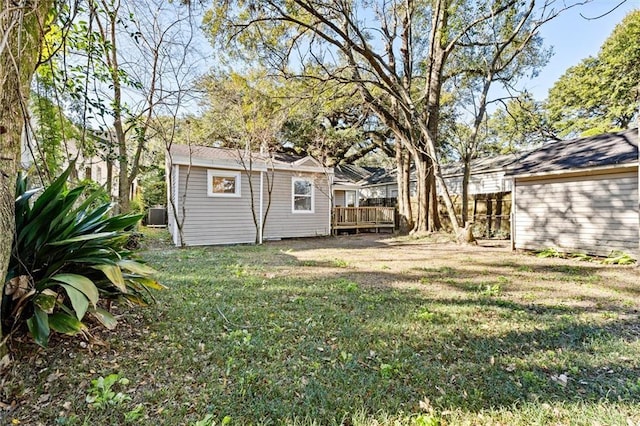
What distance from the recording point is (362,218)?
1497cm

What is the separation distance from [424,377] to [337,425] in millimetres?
810

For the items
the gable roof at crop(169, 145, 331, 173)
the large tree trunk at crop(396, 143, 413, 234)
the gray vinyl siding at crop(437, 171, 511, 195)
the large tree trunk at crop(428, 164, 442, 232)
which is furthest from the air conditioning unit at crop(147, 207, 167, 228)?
the gray vinyl siding at crop(437, 171, 511, 195)

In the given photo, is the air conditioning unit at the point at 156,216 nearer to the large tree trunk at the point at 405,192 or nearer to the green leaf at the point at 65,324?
the large tree trunk at the point at 405,192

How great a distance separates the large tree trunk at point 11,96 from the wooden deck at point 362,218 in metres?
12.0

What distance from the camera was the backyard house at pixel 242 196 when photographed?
10227mm

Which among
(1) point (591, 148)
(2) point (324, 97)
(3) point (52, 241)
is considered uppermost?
(2) point (324, 97)

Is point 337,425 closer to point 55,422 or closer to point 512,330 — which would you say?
point 55,422

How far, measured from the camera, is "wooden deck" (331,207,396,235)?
555 inches

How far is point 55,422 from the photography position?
1736 mm

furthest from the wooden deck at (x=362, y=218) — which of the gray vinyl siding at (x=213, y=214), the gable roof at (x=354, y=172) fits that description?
the gable roof at (x=354, y=172)

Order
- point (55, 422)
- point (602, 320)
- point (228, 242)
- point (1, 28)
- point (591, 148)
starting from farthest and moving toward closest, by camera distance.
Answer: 1. point (228, 242)
2. point (591, 148)
3. point (602, 320)
4. point (55, 422)
5. point (1, 28)

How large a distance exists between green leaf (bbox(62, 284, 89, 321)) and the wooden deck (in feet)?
38.7

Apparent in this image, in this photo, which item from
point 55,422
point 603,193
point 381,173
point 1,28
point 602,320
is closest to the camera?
point 1,28

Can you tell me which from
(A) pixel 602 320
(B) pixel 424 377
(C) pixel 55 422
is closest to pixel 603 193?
(A) pixel 602 320
